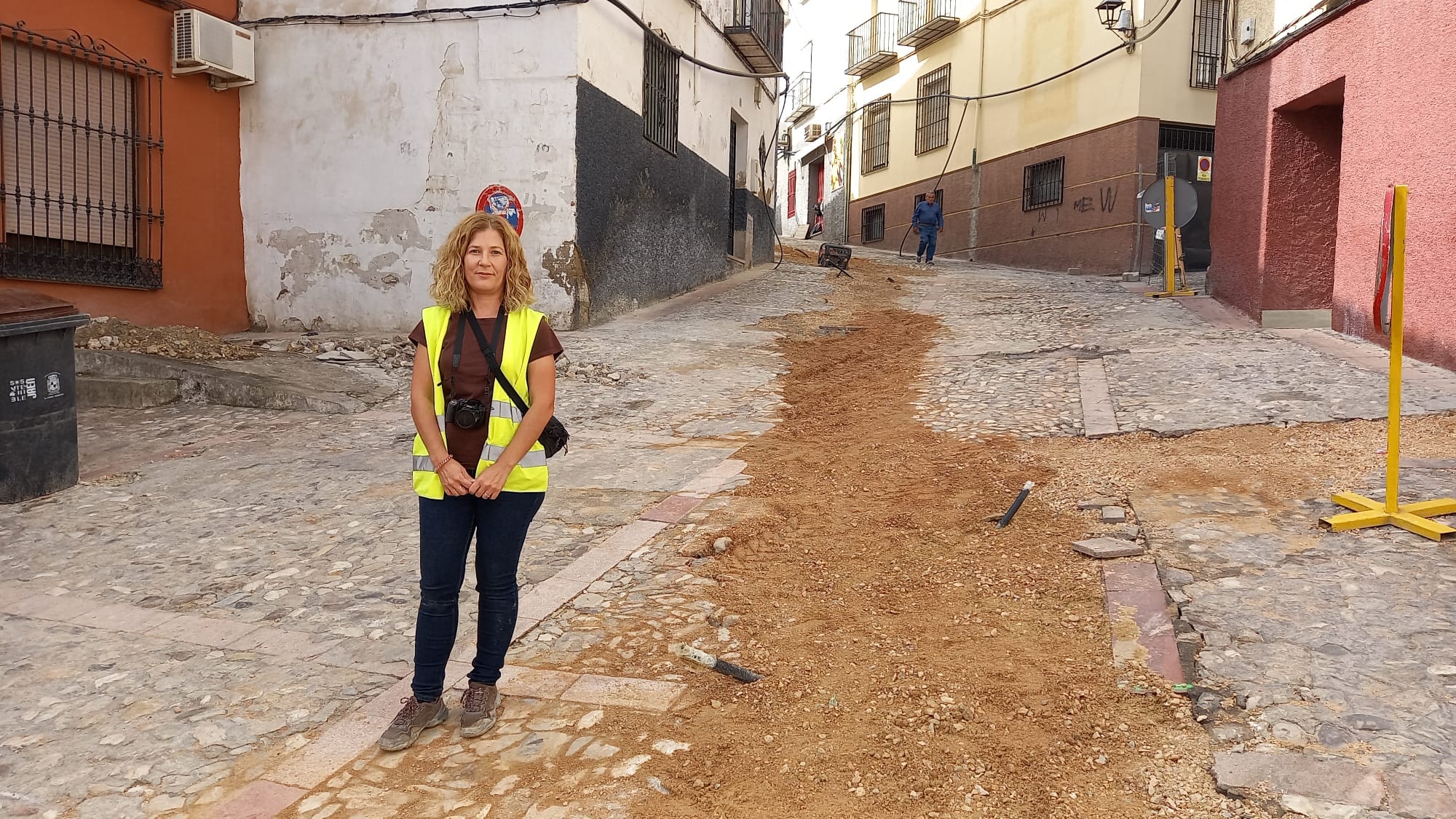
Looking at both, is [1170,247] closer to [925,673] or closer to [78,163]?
[925,673]

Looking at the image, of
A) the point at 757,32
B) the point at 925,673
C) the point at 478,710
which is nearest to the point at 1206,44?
the point at 757,32

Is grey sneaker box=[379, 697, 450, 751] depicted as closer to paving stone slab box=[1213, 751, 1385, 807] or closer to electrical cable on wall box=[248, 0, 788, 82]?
paving stone slab box=[1213, 751, 1385, 807]

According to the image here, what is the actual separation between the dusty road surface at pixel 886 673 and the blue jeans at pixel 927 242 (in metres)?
13.7

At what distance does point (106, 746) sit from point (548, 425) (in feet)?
4.82

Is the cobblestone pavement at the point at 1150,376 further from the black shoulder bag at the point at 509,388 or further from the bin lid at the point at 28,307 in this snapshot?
the bin lid at the point at 28,307

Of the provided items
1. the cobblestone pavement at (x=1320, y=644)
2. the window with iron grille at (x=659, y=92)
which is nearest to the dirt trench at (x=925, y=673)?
the cobblestone pavement at (x=1320, y=644)

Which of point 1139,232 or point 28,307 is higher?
point 1139,232

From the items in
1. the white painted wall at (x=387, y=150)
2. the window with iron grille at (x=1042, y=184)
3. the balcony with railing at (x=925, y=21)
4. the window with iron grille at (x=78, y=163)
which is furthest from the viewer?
the balcony with railing at (x=925, y=21)

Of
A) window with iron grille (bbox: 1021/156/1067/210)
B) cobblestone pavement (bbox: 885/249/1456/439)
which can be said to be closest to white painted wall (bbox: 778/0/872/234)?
window with iron grille (bbox: 1021/156/1067/210)

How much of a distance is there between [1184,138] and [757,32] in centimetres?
728

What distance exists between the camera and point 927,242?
A: 18.9m

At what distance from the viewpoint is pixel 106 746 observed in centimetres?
267

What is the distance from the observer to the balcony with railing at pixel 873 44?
927 inches

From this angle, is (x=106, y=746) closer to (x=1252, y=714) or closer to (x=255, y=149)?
(x=1252, y=714)
